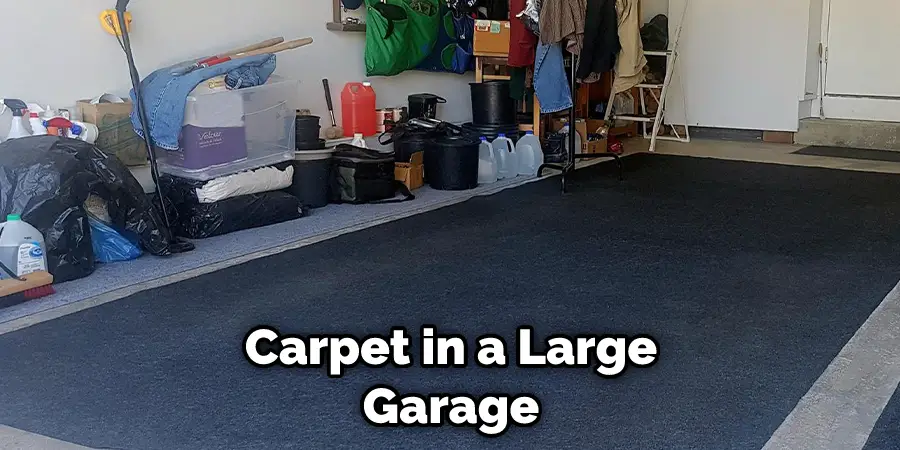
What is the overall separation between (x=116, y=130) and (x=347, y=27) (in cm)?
180

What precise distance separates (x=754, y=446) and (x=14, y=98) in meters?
3.29

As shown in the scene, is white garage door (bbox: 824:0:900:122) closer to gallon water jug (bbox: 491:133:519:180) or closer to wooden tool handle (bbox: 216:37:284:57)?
gallon water jug (bbox: 491:133:519:180)

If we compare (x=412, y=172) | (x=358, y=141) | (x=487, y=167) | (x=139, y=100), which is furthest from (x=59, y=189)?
(x=487, y=167)

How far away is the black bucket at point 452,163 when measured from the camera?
5.36m

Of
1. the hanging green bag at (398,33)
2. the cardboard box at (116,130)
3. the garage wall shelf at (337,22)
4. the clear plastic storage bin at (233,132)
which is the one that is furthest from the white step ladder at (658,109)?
the cardboard box at (116,130)

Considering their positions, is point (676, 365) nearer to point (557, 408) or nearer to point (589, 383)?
point (589, 383)

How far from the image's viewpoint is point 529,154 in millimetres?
5988

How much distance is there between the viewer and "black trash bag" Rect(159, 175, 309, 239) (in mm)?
4199

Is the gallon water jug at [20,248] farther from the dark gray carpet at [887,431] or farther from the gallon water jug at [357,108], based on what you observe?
the dark gray carpet at [887,431]

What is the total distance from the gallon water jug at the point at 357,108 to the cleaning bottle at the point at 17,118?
2.12m

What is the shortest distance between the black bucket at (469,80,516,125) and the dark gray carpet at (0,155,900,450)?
1341 mm

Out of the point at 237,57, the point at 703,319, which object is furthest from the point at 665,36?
the point at 703,319


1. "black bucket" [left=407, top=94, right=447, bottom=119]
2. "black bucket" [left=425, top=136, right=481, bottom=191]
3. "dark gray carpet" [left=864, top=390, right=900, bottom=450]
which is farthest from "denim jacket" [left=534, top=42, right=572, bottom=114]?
"dark gray carpet" [left=864, top=390, right=900, bottom=450]

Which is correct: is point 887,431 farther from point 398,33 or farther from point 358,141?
point 398,33
